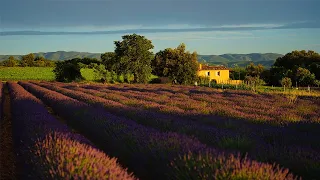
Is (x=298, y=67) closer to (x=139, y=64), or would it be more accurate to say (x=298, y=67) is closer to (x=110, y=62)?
(x=139, y=64)

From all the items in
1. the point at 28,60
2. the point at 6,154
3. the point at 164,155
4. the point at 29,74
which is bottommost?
the point at 6,154

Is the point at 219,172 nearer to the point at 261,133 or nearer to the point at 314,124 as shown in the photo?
the point at 261,133

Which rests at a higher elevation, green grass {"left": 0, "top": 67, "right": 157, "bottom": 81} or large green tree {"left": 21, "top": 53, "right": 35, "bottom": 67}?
large green tree {"left": 21, "top": 53, "right": 35, "bottom": 67}

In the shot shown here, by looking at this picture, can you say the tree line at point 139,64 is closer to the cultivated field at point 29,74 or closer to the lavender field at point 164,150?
the cultivated field at point 29,74

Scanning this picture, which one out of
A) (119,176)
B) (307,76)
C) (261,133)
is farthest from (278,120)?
(307,76)

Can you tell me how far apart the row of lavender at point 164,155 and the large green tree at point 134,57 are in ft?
119

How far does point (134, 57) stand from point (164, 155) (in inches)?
1614

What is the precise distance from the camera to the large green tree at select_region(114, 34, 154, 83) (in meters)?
44.5

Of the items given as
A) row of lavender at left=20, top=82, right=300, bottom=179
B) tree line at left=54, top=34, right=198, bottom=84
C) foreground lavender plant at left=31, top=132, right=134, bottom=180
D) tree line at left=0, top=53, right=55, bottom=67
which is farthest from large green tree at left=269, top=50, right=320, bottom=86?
tree line at left=0, top=53, right=55, bottom=67

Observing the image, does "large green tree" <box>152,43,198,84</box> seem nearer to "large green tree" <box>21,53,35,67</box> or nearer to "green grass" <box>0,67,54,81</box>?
"green grass" <box>0,67,54,81</box>

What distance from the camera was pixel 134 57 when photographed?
1768 inches

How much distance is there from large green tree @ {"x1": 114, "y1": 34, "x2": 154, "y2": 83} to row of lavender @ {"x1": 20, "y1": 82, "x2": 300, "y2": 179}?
36308 mm

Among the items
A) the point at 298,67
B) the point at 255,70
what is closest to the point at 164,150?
the point at 298,67

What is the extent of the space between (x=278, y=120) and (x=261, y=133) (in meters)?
2.10
